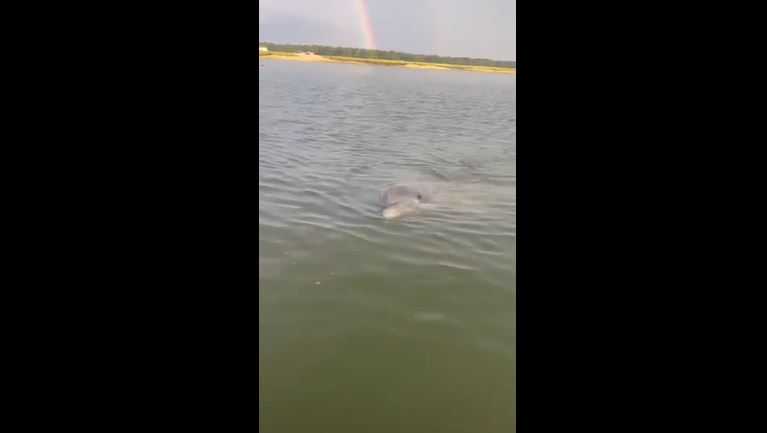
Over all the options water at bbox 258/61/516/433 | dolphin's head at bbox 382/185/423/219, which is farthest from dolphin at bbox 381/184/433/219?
water at bbox 258/61/516/433

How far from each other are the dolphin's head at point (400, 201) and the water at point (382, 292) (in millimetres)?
141

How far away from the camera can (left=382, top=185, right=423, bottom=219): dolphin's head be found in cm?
622

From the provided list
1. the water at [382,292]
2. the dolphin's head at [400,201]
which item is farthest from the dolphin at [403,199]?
the water at [382,292]

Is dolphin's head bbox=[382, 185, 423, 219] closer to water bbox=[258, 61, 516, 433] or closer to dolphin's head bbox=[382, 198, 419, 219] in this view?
dolphin's head bbox=[382, 198, 419, 219]

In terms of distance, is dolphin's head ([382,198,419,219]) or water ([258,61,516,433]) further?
dolphin's head ([382,198,419,219])

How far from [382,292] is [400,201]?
2.36 meters

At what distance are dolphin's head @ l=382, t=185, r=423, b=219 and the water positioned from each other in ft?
0.46

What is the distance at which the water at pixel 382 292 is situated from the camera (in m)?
2.99
